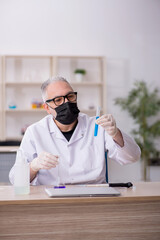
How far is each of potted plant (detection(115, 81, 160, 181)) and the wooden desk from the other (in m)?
3.57

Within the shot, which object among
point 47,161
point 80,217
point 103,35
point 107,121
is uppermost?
point 103,35

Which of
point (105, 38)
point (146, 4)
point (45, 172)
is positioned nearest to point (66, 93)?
point (45, 172)

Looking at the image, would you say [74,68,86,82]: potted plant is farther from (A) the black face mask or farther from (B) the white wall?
(A) the black face mask

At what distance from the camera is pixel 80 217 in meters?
1.49

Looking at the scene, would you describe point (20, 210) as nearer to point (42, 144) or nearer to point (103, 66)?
point (42, 144)

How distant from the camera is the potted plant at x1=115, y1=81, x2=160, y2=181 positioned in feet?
16.6

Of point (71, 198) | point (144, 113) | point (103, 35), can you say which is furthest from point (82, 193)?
point (103, 35)

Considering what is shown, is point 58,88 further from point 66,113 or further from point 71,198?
point 71,198

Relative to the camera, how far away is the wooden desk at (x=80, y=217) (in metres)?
1.45

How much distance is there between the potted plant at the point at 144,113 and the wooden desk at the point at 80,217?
3.57 m

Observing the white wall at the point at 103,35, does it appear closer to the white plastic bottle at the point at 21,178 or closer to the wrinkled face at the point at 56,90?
the wrinkled face at the point at 56,90

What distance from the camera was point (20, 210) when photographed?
1.45 metres

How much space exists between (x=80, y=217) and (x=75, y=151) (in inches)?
23.3

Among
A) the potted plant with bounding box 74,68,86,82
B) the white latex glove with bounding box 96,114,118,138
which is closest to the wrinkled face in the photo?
the white latex glove with bounding box 96,114,118,138
